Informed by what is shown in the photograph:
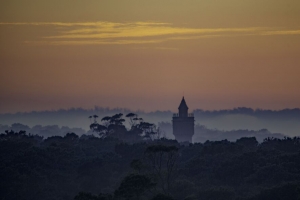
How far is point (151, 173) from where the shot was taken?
263ft

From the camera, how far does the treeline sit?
77062 mm

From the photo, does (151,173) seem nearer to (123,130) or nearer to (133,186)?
(133,186)

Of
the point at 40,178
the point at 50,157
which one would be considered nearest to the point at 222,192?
the point at 40,178

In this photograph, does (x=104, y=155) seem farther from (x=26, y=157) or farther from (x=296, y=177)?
(x=296, y=177)

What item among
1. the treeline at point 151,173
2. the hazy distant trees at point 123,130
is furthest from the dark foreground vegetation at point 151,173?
the hazy distant trees at point 123,130

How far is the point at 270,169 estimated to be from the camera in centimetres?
→ 9044

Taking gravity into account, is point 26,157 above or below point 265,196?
above

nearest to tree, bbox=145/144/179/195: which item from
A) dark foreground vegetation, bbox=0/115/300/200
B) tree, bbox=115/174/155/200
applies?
dark foreground vegetation, bbox=0/115/300/200

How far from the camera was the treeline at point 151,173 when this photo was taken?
77.1 metres

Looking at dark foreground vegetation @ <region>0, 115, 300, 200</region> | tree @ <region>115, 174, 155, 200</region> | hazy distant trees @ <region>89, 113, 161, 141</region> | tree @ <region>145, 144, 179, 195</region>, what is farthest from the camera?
hazy distant trees @ <region>89, 113, 161, 141</region>

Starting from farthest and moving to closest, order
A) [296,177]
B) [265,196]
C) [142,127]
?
[142,127]
[296,177]
[265,196]

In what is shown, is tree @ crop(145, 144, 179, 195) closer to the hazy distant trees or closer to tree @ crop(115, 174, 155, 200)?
tree @ crop(115, 174, 155, 200)

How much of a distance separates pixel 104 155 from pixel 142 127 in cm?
6526

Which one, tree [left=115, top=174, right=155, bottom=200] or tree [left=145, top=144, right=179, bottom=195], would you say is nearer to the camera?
tree [left=115, top=174, right=155, bottom=200]
